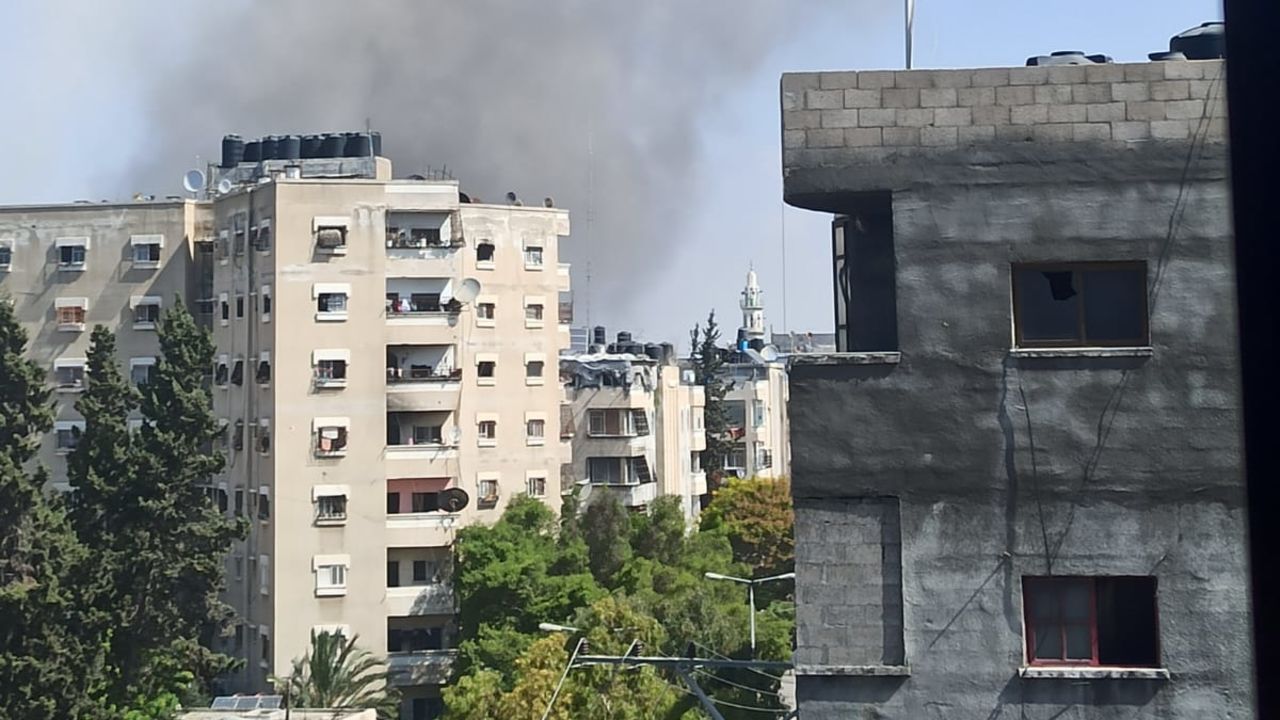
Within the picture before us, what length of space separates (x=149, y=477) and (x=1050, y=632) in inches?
1351

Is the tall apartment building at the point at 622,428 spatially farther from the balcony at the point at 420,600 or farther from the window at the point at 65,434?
the window at the point at 65,434

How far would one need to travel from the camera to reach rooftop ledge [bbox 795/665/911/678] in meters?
10.0

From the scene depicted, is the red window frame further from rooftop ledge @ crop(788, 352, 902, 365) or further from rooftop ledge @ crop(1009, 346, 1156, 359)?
rooftop ledge @ crop(788, 352, 902, 365)

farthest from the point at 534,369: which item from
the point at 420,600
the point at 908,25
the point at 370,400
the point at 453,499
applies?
the point at 908,25

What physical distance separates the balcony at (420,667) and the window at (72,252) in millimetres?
16966

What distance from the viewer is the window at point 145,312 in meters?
54.8

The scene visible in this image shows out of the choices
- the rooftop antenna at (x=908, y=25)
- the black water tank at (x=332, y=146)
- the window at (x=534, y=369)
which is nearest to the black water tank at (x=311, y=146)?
the black water tank at (x=332, y=146)

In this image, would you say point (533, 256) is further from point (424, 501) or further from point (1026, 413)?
point (1026, 413)

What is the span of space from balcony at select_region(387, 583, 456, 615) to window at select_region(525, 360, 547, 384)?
24.5 ft

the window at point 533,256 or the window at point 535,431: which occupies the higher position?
the window at point 533,256

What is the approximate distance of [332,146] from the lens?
5803 cm

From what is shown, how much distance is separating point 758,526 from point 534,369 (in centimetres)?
1269

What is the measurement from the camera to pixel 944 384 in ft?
33.7

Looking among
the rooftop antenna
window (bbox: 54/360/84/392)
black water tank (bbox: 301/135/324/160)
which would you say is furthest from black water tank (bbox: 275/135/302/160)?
the rooftop antenna
